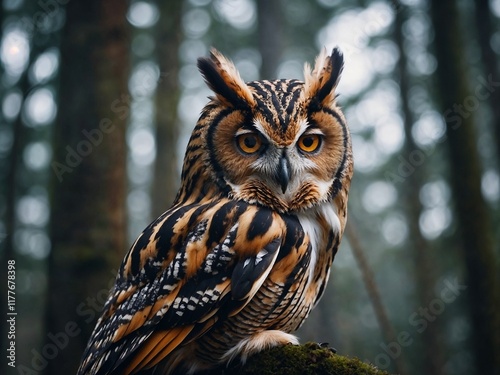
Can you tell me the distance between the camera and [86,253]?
3703 mm

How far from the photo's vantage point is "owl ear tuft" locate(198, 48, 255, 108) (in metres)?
2.80

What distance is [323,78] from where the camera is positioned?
3.01 metres

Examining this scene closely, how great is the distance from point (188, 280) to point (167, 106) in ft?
19.0

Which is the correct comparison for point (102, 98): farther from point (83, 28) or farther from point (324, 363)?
point (324, 363)

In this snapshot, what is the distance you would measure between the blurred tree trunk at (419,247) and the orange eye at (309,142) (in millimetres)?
6393

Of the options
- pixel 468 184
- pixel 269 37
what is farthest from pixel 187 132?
pixel 468 184

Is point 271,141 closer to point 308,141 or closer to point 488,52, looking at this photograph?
point 308,141

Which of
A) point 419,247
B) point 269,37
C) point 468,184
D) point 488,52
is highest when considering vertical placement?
point 488,52

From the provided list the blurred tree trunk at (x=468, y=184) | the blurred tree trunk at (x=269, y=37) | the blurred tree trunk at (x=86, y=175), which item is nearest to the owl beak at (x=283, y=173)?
the blurred tree trunk at (x=86, y=175)

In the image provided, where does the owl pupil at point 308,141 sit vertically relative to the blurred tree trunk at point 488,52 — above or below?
below

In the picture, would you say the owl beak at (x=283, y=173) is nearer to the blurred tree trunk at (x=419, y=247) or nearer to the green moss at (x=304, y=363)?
the green moss at (x=304, y=363)

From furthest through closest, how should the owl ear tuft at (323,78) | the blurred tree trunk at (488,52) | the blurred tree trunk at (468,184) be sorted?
the blurred tree trunk at (488,52), the blurred tree trunk at (468,184), the owl ear tuft at (323,78)

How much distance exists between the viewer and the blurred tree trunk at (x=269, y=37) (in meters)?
8.41

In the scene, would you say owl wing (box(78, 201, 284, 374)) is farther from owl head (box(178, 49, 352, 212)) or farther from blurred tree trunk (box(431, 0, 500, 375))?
blurred tree trunk (box(431, 0, 500, 375))
